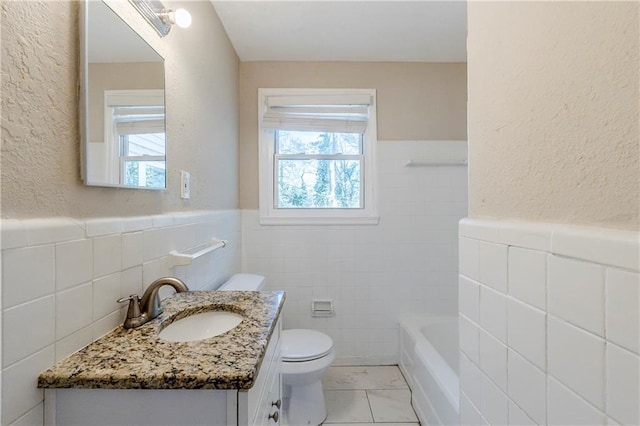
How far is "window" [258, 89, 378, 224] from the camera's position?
2.41 m

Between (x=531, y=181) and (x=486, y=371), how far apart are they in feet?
1.64

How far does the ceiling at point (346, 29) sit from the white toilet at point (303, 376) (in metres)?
1.69

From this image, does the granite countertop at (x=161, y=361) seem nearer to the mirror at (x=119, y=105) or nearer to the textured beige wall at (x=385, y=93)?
the mirror at (x=119, y=105)

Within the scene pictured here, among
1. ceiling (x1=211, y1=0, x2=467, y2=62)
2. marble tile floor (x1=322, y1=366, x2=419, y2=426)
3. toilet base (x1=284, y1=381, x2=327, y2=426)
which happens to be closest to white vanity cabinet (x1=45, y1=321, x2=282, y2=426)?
toilet base (x1=284, y1=381, x2=327, y2=426)

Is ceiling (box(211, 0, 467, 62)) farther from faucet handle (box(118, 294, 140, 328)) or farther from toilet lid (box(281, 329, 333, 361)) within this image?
toilet lid (box(281, 329, 333, 361))

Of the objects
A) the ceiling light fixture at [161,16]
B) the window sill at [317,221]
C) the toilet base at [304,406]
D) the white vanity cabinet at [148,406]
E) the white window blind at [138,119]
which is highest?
the ceiling light fixture at [161,16]

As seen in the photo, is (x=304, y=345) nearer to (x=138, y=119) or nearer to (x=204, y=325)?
(x=204, y=325)

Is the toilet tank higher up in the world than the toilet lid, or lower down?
higher up

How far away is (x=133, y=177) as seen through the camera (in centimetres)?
100

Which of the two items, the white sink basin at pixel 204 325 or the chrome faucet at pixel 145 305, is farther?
the white sink basin at pixel 204 325

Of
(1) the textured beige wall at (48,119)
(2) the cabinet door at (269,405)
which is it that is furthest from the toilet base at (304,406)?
(1) the textured beige wall at (48,119)

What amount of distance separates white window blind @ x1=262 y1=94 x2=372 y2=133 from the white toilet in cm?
130

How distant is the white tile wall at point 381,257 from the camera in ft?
7.85

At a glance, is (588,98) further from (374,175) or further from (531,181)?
(374,175)
